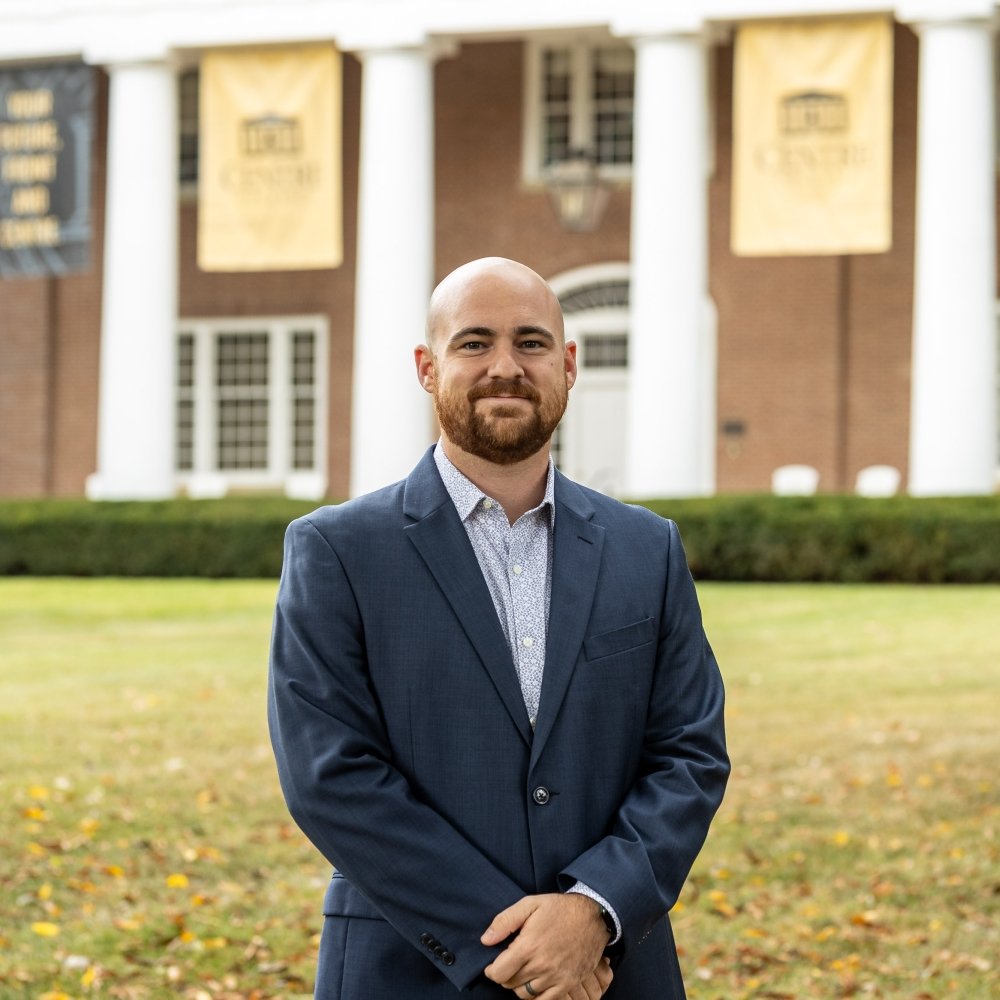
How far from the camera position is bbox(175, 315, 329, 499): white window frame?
2681cm

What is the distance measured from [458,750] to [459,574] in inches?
12.2

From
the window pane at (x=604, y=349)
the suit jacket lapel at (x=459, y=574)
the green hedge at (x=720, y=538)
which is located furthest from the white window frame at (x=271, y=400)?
the suit jacket lapel at (x=459, y=574)

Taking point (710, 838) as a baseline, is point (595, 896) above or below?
above

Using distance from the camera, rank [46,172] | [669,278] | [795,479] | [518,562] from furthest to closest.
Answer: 1. [795,479]
2. [46,172]
3. [669,278]
4. [518,562]

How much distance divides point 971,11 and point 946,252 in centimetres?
281

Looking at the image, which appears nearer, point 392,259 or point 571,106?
point 392,259

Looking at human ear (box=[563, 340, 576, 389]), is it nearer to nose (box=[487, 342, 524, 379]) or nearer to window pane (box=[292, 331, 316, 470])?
nose (box=[487, 342, 524, 379])

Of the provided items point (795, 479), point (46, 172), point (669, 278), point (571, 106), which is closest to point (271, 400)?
point (46, 172)

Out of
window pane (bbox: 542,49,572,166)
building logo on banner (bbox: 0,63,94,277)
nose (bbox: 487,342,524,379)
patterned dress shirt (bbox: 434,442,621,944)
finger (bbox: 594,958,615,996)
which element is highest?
window pane (bbox: 542,49,572,166)

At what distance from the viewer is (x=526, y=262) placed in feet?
83.2

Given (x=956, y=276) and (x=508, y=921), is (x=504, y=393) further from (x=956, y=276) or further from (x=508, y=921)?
(x=956, y=276)

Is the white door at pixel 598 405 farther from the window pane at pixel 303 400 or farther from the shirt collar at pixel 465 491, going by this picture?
the shirt collar at pixel 465 491

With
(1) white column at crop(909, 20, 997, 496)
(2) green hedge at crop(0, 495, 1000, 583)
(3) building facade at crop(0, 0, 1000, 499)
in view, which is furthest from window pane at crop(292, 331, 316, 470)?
(1) white column at crop(909, 20, 997, 496)

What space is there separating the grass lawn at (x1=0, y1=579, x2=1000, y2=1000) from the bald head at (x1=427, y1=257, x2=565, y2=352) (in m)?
3.59
